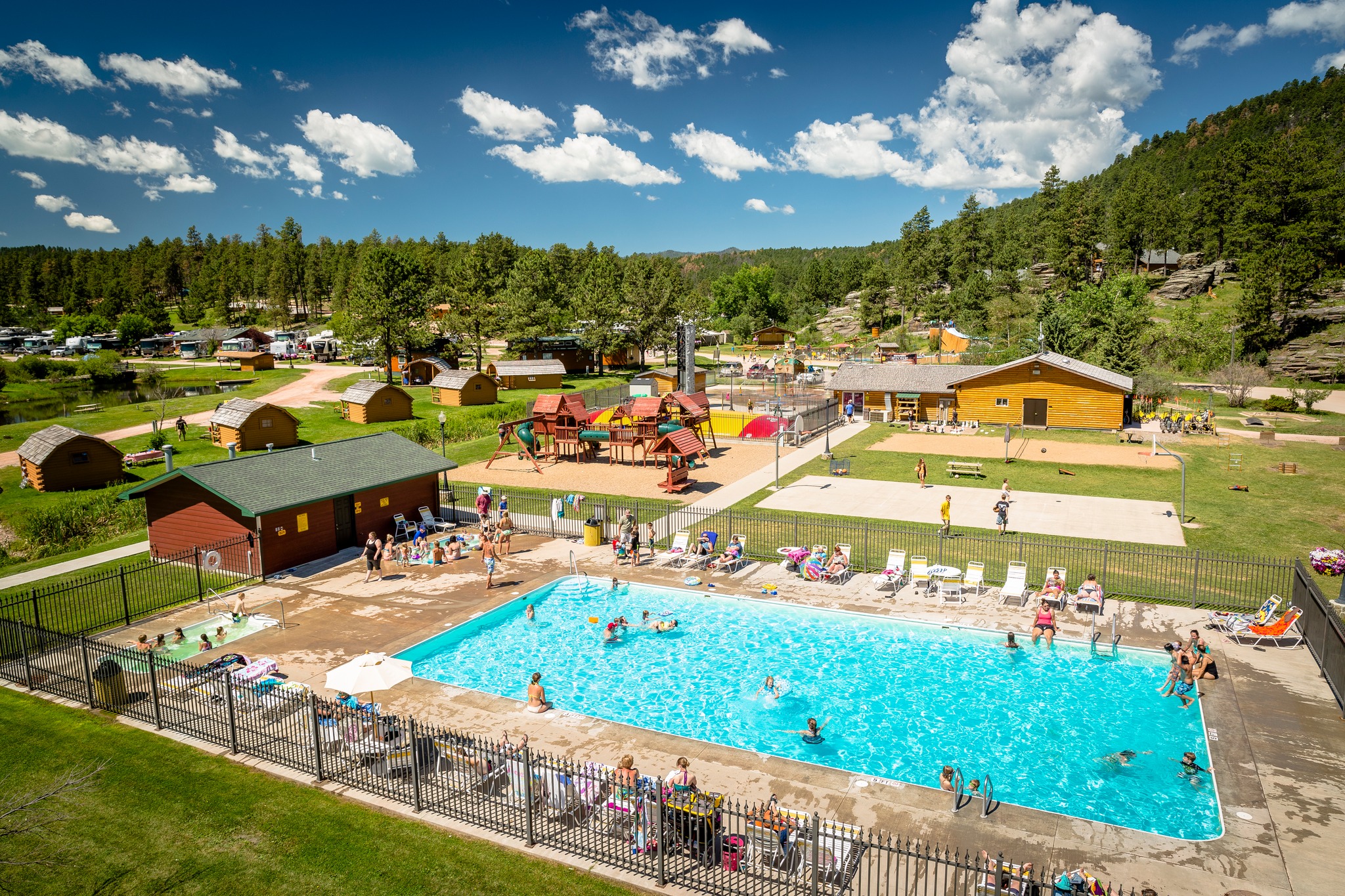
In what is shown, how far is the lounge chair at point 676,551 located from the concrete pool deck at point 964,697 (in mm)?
1658

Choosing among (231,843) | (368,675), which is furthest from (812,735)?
(231,843)

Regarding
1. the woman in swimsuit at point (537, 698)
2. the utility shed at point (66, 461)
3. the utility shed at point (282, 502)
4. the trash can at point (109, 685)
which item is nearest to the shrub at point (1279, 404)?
the utility shed at point (282, 502)

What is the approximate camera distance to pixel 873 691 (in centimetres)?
1794

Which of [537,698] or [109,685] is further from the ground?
[109,685]

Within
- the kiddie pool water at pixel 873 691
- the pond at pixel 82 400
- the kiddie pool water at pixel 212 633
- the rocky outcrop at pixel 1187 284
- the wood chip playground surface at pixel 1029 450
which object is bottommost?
the kiddie pool water at pixel 873 691

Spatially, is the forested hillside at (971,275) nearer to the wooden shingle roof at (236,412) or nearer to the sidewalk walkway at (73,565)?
the wooden shingle roof at (236,412)

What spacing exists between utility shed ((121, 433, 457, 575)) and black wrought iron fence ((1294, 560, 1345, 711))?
2773cm

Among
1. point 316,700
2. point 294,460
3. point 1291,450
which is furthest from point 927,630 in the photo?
point 1291,450

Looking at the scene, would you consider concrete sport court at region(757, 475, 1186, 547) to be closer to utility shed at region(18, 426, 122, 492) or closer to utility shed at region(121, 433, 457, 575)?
utility shed at region(121, 433, 457, 575)

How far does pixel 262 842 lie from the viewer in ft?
Answer: 37.4

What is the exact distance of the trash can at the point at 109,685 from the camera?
51.3ft

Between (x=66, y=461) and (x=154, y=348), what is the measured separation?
8795 cm

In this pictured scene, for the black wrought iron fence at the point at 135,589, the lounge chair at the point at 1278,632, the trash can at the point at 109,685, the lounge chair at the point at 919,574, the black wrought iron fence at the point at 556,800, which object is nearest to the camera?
the black wrought iron fence at the point at 556,800

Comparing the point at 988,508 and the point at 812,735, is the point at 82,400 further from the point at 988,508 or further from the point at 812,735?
the point at 812,735
